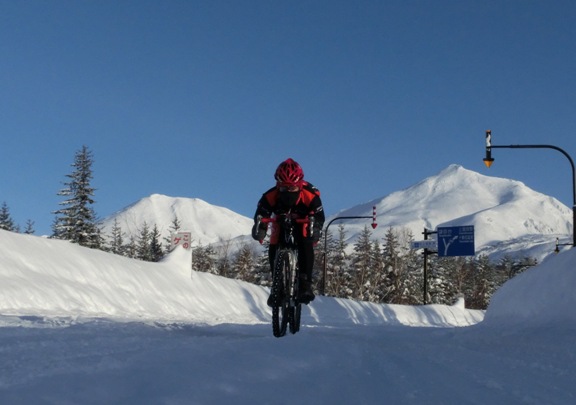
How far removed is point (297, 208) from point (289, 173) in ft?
1.45

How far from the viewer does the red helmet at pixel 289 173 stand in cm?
716

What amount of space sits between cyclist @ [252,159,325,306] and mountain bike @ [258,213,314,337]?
6cm

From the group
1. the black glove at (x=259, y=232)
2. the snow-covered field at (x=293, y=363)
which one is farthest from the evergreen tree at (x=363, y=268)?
the black glove at (x=259, y=232)

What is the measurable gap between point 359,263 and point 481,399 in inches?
2690

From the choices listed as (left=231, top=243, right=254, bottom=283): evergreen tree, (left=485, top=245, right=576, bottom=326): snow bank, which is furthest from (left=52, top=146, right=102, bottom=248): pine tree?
(left=485, top=245, right=576, bottom=326): snow bank

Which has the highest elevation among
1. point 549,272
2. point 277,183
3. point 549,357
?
point 277,183

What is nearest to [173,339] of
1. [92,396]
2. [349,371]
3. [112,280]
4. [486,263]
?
[349,371]

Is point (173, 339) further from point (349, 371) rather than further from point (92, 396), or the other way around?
point (92, 396)

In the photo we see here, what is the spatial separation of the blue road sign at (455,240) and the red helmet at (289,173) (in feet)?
123

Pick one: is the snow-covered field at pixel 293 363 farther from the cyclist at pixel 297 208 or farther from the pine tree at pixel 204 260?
the pine tree at pixel 204 260

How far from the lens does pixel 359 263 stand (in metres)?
71.2

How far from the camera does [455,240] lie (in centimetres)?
4381

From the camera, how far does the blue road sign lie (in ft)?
142

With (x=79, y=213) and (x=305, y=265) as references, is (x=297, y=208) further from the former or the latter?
(x=79, y=213)
